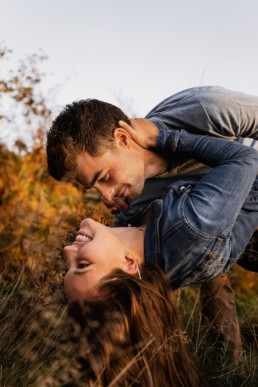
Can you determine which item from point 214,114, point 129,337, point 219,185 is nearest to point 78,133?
point 214,114

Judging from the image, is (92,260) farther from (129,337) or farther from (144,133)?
(144,133)

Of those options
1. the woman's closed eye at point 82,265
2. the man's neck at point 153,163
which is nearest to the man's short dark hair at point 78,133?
the man's neck at point 153,163

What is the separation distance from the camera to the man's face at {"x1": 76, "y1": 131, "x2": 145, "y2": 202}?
3.41m

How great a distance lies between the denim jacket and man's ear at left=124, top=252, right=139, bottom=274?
48cm

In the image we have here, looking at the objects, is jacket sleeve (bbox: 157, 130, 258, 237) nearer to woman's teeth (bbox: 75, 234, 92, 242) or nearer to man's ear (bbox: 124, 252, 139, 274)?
man's ear (bbox: 124, 252, 139, 274)

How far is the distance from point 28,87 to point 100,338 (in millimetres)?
4161

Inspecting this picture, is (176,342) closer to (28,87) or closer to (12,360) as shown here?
(12,360)

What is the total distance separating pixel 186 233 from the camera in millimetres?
3014

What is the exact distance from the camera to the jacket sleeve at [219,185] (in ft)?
9.93

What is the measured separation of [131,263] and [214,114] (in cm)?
103

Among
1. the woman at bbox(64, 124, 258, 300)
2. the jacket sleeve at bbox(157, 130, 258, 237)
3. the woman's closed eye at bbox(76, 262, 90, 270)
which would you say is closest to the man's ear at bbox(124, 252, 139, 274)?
the woman at bbox(64, 124, 258, 300)

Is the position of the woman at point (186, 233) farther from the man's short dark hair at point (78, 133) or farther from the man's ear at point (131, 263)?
the man's short dark hair at point (78, 133)

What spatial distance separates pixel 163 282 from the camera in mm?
3047

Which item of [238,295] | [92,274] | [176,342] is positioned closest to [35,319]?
[92,274]
